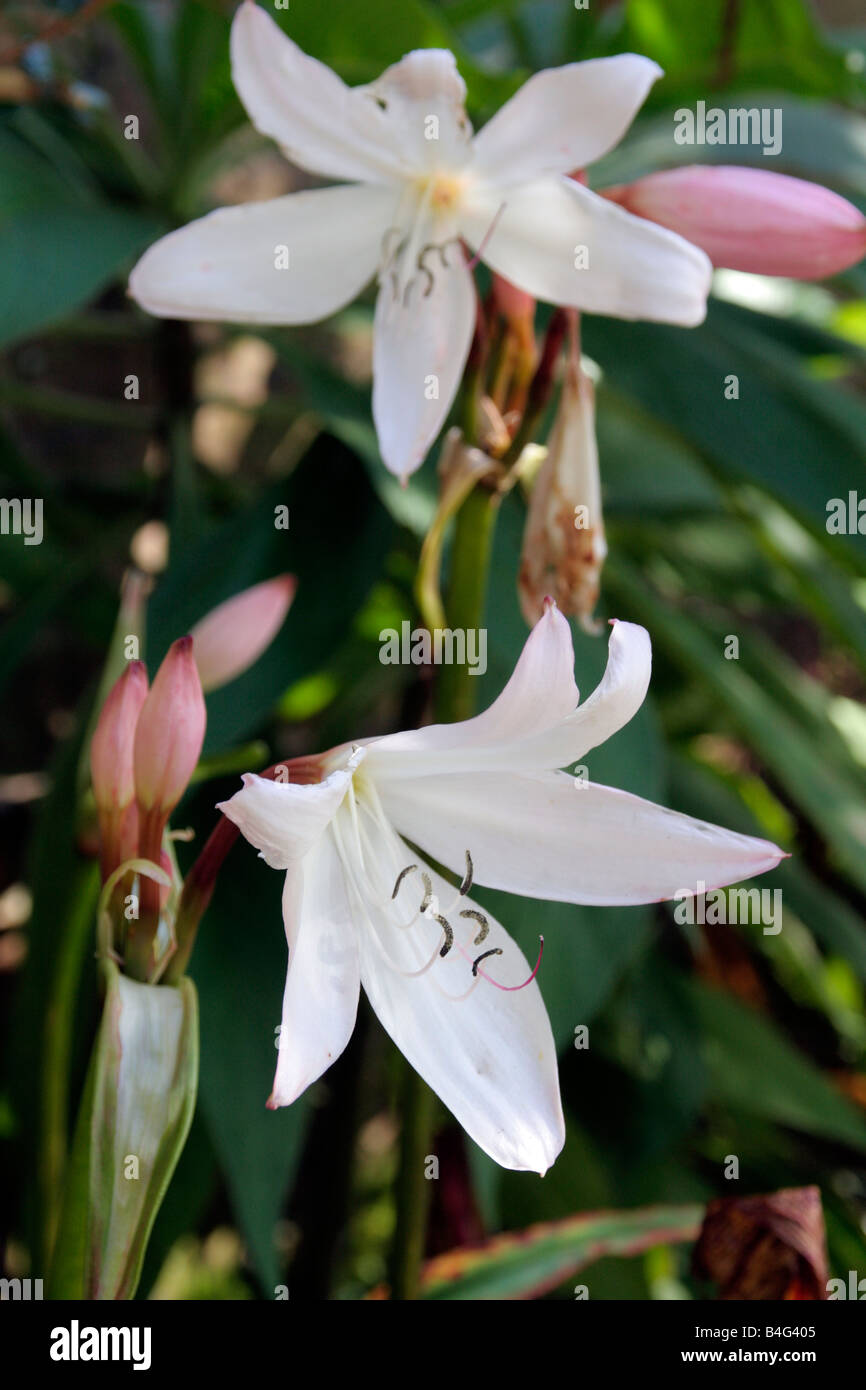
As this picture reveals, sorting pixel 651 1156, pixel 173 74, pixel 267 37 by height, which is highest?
pixel 173 74

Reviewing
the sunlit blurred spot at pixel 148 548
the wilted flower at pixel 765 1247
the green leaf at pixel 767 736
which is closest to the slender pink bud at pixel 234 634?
the wilted flower at pixel 765 1247

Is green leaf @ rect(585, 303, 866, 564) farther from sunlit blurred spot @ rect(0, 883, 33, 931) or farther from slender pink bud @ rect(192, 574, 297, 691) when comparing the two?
sunlit blurred spot @ rect(0, 883, 33, 931)

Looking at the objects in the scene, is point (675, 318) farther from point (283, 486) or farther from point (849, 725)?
point (849, 725)

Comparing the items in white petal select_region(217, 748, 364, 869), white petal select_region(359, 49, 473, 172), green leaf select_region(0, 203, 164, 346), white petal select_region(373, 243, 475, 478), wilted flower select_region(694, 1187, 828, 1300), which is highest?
green leaf select_region(0, 203, 164, 346)

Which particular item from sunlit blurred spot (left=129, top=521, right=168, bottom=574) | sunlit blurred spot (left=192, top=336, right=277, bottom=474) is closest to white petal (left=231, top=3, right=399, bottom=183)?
sunlit blurred spot (left=129, top=521, right=168, bottom=574)

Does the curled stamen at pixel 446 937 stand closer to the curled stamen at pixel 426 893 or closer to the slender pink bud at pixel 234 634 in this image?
the curled stamen at pixel 426 893

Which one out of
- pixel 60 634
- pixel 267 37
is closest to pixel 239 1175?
pixel 267 37
